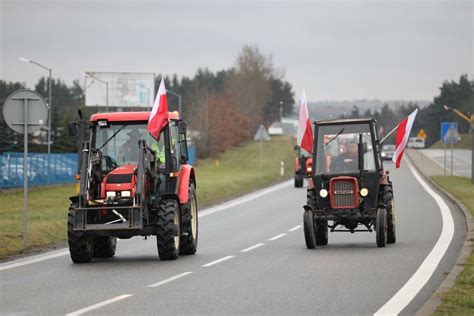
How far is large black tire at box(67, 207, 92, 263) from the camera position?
18.4 metres

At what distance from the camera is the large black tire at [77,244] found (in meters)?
18.4

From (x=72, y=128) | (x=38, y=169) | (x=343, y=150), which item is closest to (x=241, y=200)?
(x=38, y=169)

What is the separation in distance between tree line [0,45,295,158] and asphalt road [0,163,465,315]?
33.0ft

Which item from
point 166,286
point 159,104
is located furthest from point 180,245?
point 166,286

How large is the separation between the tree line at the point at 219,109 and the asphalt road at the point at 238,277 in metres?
10.1

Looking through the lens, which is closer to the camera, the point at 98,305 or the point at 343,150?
the point at 98,305

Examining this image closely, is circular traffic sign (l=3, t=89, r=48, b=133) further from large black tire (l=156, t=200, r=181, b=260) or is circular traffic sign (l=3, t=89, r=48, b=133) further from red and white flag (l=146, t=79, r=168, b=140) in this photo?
large black tire (l=156, t=200, r=181, b=260)

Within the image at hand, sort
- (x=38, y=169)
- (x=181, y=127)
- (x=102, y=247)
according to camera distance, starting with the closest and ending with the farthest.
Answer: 1. (x=181, y=127)
2. (x=102, y=247)
3. (x=38, y=169)

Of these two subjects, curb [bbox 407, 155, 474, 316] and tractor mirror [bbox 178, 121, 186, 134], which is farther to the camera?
tractor mirror [bbox 178, 121, 186, 134]

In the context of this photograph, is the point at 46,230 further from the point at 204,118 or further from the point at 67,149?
the point at 204,118

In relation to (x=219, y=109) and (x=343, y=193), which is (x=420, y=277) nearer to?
(x=343, y=193)

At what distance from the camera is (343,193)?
70.6 ft

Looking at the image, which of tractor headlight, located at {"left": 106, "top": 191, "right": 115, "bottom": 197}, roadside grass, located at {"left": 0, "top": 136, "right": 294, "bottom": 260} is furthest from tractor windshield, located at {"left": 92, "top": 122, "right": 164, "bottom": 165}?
roadside grass, located at {"left": 0, "top": 136, "right": 294, "bottom": 260}

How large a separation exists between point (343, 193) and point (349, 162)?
71 centimetres
